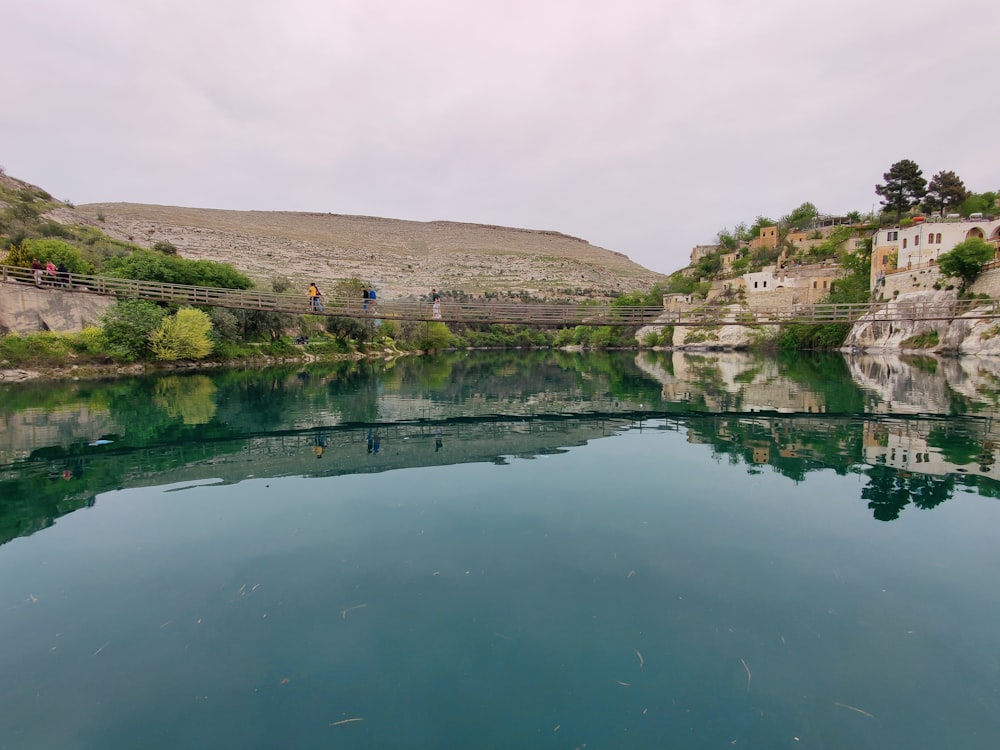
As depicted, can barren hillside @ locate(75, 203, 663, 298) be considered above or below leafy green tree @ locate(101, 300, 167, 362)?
above

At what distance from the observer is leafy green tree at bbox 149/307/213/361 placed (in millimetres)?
29094

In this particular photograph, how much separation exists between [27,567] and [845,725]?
25.0ft

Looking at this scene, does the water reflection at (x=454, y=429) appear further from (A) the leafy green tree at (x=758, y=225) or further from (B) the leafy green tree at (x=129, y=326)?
(A) the leafy green tree at (x=758, y=225)

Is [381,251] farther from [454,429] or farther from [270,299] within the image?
[454,429]

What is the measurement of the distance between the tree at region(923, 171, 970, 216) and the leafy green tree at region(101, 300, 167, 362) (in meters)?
77.6

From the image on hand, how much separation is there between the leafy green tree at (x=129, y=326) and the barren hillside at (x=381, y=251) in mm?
47427

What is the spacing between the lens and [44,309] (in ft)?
82.8

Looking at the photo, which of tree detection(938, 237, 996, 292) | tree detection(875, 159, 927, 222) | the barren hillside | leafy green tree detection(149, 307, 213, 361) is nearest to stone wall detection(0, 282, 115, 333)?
leafy green tree detection(149, 307, 213, 361)

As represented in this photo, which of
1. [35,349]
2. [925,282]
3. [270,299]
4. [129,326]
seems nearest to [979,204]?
[925,282]

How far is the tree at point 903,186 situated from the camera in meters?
58.0

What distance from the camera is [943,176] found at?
57969 mm

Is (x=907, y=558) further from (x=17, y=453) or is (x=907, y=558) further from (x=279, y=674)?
(x=17, y=453)

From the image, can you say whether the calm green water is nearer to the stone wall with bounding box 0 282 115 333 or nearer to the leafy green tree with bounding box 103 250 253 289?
the stone wall with bounding box 0 282 115 333

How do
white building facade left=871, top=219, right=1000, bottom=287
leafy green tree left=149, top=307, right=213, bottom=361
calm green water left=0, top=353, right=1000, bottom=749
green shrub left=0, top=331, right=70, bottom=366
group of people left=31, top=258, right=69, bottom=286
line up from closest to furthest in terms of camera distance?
calm green water left=0, top=353, right=1000, bottom=749, green shrub left=0, top=331, right=70, bottom=366, group of people left=31, top=258, right=69, bottom=286, leafy green tree left=149, top=307, right=213, bottom=361, white building facade left=871, top=219, right=1000, bottom=287
